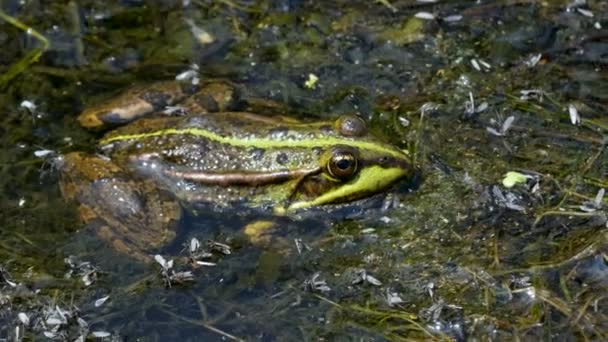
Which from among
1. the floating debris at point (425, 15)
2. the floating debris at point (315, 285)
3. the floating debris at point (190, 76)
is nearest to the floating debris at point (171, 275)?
the floating debris at point (315, 285)

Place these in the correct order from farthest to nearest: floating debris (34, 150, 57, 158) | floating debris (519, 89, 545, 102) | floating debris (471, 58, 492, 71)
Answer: floating debris (471, 58, 492, 71) < floating debris (519, 89, 545, 102) < floating debris (34, 150, 57, 158)

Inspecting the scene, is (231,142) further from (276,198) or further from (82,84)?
(82,84)

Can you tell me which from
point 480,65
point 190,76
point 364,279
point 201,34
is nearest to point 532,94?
point 480,65

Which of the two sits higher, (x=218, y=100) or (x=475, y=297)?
(x=218, y=100)

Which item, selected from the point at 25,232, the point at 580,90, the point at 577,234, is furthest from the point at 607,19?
the point at 25,232

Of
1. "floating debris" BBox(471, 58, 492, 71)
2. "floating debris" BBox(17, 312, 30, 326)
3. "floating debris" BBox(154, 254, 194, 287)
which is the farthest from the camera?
"floating debris" BBox(471, 58, 492, 71)

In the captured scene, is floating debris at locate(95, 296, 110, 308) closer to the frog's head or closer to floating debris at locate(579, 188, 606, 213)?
the frog's head

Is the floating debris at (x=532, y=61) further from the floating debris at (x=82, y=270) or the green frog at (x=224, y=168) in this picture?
the floating debris at (x=82, y=270)

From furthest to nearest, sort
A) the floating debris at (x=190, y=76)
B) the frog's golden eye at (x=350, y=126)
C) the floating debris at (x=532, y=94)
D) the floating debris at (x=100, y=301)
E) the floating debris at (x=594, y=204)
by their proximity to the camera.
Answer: the floating debris at (x=190, y=76), the floating debris at (x=532, y=94), the frog's golden eye at (x=350, y=126), the floating debris at (x=594, y=204), the floating debris at (x=100, y=301)

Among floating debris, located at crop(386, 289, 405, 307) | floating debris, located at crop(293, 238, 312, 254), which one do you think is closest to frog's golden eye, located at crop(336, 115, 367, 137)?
floating debris, located at crop(293, 238, 312, 254)
